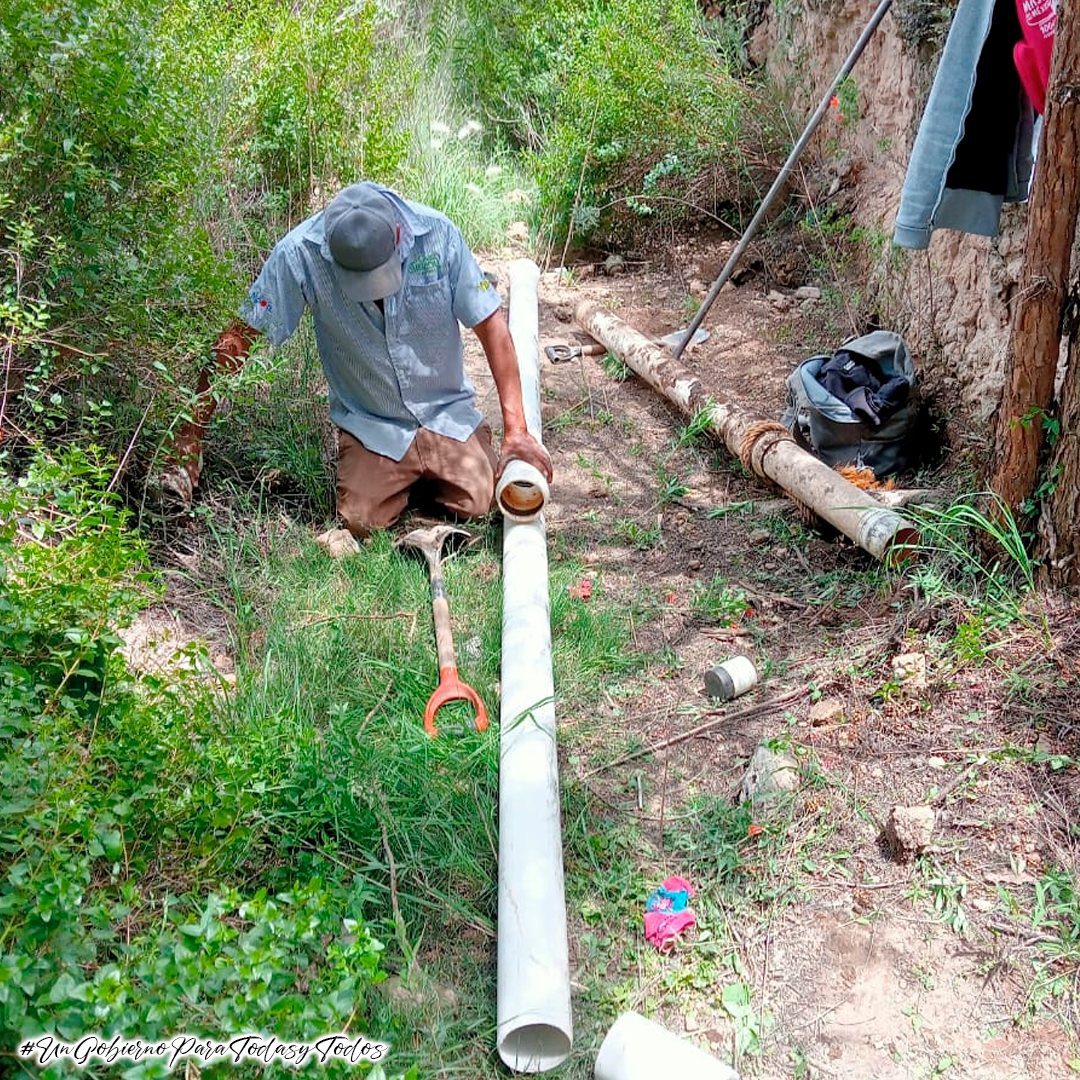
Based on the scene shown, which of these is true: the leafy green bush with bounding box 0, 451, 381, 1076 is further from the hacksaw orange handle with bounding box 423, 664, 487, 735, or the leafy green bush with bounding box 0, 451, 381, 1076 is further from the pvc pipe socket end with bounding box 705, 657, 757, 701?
the pvc pipe socket end with bounding box 705, 657, 757, 701

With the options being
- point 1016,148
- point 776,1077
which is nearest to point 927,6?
point 1016,148

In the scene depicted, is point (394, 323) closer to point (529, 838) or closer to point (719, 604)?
point (719, 604)

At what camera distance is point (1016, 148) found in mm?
3604

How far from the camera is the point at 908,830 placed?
2695 mm

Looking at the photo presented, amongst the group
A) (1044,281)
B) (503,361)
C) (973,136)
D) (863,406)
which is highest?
(973,136)

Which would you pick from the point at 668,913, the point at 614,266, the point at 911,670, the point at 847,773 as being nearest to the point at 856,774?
the point at 847,773

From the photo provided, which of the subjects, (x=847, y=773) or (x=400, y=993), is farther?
(x=847, y=773)

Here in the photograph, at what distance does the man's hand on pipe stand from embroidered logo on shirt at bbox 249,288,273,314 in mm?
977

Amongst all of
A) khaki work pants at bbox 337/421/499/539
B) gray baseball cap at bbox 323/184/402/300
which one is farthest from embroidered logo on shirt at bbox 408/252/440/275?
khaki work pants at bbox 337/421/499/539

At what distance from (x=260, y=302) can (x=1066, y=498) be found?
9.03 ft

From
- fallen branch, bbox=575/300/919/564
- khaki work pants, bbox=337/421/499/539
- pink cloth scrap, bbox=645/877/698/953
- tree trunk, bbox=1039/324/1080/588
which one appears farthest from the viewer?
khaki work pants, bbox=337/421/499/539

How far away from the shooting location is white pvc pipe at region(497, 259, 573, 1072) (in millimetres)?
2262

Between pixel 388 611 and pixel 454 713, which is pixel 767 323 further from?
pixel 454 713

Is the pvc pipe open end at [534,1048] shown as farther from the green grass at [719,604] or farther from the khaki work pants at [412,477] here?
the khaki work pants at [412,477]
